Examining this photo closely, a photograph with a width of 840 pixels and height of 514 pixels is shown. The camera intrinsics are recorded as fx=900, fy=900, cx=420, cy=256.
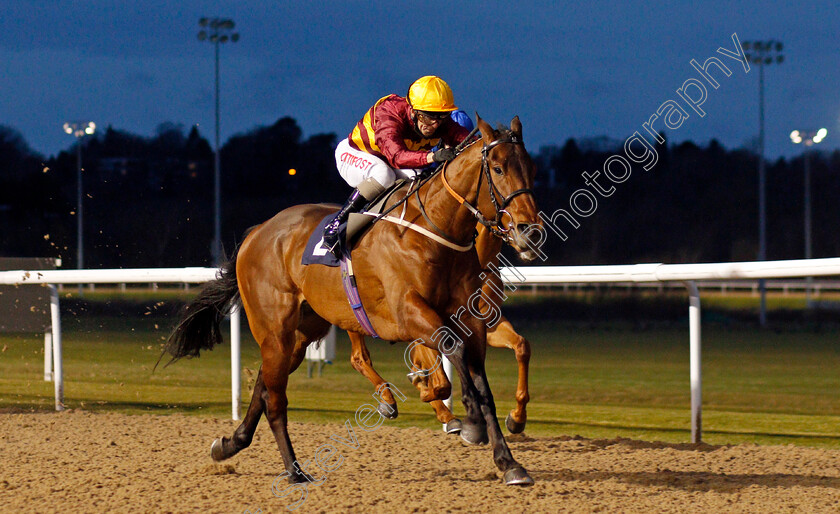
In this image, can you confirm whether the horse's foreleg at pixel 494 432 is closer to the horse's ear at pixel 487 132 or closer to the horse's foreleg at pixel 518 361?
the horse's ear at pixel 487 132

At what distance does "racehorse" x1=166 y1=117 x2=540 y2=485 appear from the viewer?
3.27 meters

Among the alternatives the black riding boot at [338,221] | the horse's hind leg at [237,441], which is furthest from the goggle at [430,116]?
the horse's hind leg at [237,441]

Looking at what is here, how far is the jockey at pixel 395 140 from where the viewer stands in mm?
3709

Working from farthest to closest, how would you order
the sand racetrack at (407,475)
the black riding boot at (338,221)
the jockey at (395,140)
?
the black riding boot at (338,221), the jockey at (395,140), the sand racetrack at (407,475)

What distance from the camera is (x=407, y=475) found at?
3.96 meters

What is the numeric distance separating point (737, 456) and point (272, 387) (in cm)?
218

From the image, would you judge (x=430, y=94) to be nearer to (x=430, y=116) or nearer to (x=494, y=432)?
(x=430, y=116)

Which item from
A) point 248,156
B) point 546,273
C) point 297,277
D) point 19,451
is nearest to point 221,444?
point 297,277

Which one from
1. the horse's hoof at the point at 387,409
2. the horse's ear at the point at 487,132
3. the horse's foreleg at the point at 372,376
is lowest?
the horse's hoof at the point at 387,409

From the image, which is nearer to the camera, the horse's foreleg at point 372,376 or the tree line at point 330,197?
the horse's foreleg at point 372,376

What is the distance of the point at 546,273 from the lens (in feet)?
17.4

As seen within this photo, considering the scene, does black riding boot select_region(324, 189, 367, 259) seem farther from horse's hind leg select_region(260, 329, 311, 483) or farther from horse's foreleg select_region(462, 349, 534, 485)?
horse's foreleg select_region(462, 349, 534, 485)

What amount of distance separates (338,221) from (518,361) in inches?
48.2

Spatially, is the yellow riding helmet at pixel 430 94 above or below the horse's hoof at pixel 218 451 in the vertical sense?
above
